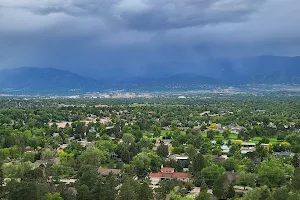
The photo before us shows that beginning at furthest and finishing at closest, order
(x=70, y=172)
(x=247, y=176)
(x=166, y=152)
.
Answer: (x=166, y=152) → (x=70, y=172) → (x=247, y=176)

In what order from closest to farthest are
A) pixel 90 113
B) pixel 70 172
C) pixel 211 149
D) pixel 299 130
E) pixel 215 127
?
pixel 70 172, pixel 211 149, pixel 299 130, pixel 215 127, pixel 90 113

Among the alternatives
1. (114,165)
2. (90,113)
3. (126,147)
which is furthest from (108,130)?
(90,113)

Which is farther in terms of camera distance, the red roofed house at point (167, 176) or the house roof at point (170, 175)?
the house roof at point (170, 175)

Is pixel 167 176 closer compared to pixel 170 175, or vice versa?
pixel 167 176

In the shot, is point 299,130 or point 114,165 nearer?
point 114,165

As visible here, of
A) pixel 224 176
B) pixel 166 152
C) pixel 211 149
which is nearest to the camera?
pixel 224 176

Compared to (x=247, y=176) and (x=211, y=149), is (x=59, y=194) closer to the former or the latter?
(x=247, y=176)

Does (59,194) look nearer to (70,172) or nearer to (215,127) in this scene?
(70,172)

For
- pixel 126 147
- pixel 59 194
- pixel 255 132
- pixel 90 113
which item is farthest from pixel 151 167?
pixel 90 113

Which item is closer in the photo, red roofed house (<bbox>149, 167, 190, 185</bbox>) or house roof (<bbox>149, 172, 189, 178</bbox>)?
red roofed house (<bbox>149, 167, 190, 185</bbox>)
